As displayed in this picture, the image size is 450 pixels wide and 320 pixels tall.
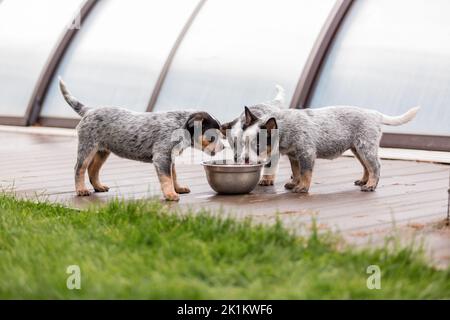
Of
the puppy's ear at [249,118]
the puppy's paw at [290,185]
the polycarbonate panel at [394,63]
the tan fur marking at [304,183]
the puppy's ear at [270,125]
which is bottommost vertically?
the puppy's paw at [290,185]

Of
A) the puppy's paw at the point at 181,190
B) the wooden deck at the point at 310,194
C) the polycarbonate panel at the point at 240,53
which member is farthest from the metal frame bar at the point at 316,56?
the puppy's paw at the point at 181,190

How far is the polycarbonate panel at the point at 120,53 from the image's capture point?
809cm

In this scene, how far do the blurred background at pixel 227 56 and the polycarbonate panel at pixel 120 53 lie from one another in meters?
0.01

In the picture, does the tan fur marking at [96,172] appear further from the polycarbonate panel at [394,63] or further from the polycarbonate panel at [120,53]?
the polycarbonate panel at [120,53]

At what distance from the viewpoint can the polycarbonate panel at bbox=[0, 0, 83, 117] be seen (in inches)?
357

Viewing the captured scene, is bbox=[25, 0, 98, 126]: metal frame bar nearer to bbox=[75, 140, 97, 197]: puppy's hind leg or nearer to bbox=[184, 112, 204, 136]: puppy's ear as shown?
bbox=[75, 140, 97, 197]: puppy's hind leg

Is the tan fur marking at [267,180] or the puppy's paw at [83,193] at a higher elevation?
the tan fur marking at [267,180]

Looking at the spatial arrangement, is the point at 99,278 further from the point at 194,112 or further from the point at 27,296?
the point at 194,112

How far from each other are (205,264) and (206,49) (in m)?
5.12

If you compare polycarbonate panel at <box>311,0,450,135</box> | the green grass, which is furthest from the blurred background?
the green grass
